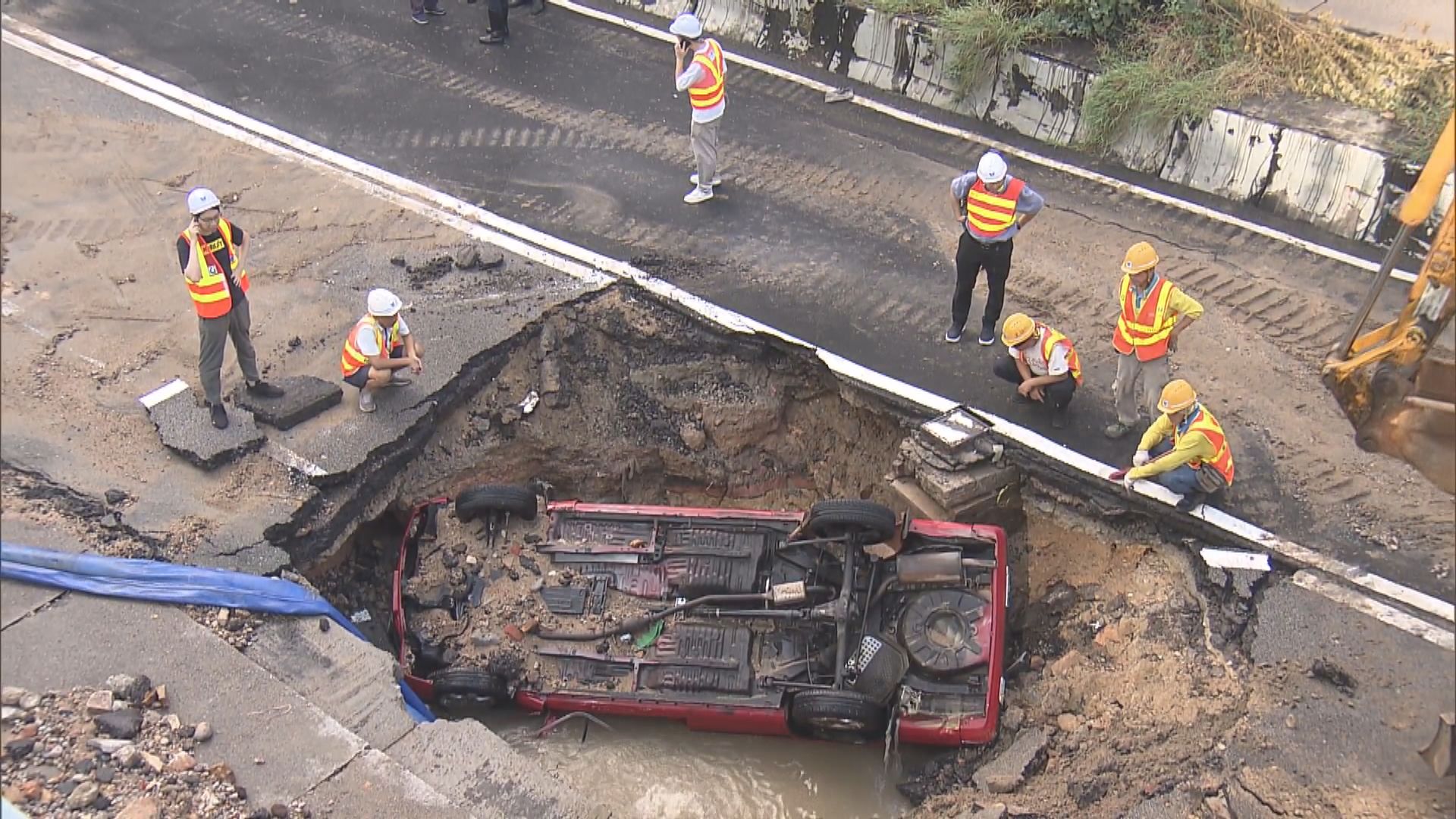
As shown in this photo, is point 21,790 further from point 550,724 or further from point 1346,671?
point 1346,671

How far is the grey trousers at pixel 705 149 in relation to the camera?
11.0 meters

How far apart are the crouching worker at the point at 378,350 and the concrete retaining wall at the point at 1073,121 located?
646cm

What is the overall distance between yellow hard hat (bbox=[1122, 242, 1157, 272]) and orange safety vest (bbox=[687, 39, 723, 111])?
4391mm

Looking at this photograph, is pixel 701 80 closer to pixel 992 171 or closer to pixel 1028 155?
pixel 992 171

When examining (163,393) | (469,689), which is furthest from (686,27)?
(469,689)

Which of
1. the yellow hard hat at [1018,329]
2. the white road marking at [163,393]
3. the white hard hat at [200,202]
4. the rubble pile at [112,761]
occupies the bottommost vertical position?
the rubble pile at [112,761]

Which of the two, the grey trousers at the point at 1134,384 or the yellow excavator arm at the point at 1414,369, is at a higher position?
the yellow excavator arm at the point at 1414,369

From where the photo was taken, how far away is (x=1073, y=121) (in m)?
12.0

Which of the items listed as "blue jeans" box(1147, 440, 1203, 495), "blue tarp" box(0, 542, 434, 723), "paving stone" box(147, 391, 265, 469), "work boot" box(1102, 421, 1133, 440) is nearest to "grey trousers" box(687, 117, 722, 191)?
"work boot" box(1102, 421, 1133, 440)

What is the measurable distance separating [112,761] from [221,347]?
3136 mm

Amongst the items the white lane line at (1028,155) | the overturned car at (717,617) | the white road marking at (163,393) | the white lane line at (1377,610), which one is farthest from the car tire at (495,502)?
the white lane line at (1028,155)

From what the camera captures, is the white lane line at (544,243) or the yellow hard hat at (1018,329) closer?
the white lane line at (544,243)

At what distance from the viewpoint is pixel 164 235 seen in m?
10.7

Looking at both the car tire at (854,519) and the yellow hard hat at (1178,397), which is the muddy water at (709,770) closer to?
the car tire at (854,519)
